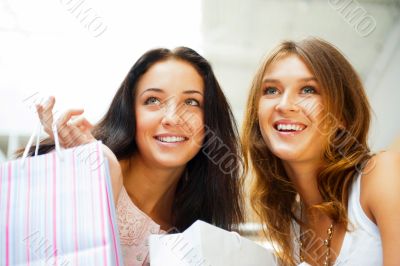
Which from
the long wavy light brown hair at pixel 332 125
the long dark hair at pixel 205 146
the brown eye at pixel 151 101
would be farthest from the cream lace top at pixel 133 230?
the long wavy light brown hair at pixel 332 125

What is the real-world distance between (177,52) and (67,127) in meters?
0.53

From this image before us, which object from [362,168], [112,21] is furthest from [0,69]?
→ [362,168]

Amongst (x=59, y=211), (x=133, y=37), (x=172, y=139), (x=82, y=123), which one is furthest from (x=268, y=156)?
(x=133, y=37)

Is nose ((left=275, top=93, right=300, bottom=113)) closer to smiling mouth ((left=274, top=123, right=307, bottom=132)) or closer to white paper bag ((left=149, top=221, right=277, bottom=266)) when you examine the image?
smiling mouth ((left=274, top=123, right=307, bottom=132))

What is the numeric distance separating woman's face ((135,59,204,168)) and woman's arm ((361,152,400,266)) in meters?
0.46

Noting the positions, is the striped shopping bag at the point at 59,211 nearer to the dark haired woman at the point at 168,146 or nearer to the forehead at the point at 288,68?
the dark haired woman at the point at 168,146

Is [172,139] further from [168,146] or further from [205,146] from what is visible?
[205,146]

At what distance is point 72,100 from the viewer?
2.09 metres

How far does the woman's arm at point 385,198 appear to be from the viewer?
81cm

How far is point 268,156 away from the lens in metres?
1.17

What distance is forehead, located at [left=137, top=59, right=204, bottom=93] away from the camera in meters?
1.11

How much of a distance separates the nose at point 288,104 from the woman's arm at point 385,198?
23 centimetres

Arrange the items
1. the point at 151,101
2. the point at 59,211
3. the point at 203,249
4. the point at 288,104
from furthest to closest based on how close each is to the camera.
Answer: the point at 151,101
the point at 288,104
the point at 203,249
the point at 59,211

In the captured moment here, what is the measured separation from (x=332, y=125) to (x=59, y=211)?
707 mm
